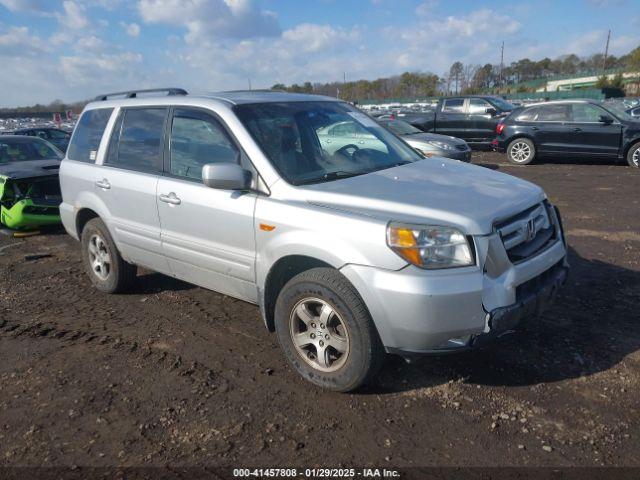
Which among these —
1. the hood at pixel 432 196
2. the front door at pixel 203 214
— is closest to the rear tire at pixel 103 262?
the front door at pixel 203 214

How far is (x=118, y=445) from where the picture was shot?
293cm

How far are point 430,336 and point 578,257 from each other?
3.74 meters

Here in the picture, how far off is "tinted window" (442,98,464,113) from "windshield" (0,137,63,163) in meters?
12.5

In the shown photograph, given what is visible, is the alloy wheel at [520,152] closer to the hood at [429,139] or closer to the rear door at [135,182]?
the hood at [429,139]

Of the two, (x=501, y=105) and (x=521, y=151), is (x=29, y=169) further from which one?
(x=501, y=105)

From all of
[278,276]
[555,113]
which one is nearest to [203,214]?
[278,276]

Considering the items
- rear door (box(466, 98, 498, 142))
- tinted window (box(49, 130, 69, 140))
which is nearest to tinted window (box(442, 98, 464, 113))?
rear door (box(466, 98, 498, 142))

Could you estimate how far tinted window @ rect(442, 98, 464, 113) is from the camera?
56.5 feet

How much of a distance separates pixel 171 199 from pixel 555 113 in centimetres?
1234

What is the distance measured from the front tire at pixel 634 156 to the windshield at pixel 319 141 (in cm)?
1035

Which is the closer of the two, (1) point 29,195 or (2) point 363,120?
(2) point 363,120

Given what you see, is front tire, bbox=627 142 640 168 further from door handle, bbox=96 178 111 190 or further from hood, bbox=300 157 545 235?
door handle, bbox=96 178 111 190

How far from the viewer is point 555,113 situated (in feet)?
44.5

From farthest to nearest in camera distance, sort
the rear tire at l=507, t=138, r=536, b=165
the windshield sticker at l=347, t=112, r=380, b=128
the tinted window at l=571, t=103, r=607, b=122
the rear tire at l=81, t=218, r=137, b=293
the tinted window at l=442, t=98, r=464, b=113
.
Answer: the tinted window at l=442, t=98, r=464, b=113 < the rear tire at l=507, t=138, r=536, b=165 < the tinted window at l=571, t=103, r=607, b=122 < the rear tire at l=81, t=218, r=137, b=293 < the windshield sticker at l=347, t=112, r=380, b=128
